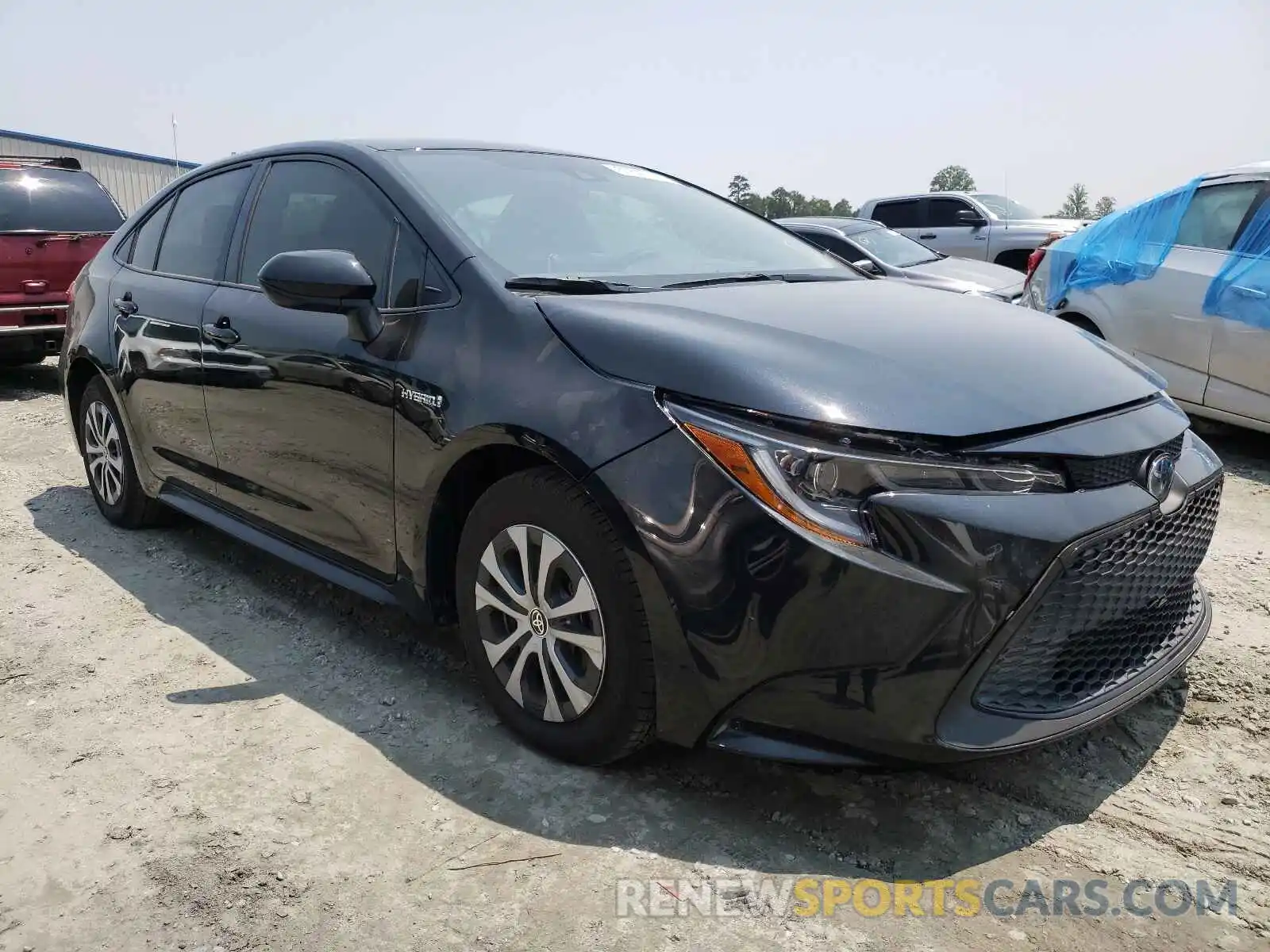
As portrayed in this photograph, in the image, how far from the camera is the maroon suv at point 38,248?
26.6 ft

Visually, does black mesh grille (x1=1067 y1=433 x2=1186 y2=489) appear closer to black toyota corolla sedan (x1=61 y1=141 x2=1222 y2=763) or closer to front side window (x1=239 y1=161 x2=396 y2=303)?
black toyota corolla sedan (x1=61 y1=141 x2=1222 y2=763)

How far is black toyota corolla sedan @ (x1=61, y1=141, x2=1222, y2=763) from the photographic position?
2.03 meters

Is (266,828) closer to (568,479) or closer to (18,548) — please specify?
(568,479)

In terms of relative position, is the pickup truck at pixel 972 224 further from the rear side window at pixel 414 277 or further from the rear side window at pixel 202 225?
the rear side window at pixel 414 277

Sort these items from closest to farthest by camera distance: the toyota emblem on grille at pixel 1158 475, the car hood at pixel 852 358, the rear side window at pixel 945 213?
the car hood at pixel 852 358
the toyota emblem on grille at pixel 1158 475
the rear side window at pixel 945 213

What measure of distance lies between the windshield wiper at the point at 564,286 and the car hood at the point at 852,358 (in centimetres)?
5

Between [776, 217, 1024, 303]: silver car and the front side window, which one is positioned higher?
the front side window

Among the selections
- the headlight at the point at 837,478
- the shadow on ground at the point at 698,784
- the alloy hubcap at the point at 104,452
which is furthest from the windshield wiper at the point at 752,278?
the alloy hubcap at the point at 104,452

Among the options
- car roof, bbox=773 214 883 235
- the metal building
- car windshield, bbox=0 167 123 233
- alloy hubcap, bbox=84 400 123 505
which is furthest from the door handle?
the metal building

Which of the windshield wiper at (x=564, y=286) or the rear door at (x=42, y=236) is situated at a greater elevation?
the windshield wiper at (x=564, y=286)

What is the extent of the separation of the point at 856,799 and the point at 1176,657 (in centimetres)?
82

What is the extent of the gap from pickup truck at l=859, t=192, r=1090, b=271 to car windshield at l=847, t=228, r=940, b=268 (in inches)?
129

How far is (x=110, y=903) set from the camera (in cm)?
212

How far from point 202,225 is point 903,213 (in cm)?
1221
